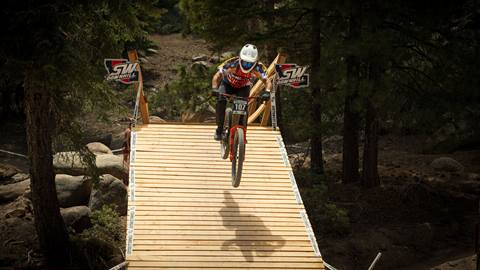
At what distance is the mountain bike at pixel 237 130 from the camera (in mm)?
11992

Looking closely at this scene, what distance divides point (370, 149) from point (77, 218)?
8.13 meters

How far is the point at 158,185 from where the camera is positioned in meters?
12.7

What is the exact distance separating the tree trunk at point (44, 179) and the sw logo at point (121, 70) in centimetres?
152

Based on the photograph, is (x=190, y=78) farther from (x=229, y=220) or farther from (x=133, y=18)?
(x=229, y=220)

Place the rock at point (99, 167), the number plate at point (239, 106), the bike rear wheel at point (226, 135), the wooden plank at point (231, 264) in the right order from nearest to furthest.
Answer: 1. the wooden plank at point (231, 264)
2. the number plate at point (239, 106)
3. the bike rear wheel at point (226, 135)
4. the rock at point (99, 167)

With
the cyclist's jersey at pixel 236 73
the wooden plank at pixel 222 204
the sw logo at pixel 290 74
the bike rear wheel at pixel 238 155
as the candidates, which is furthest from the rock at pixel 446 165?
the bike rear wheel at pixel 238 155

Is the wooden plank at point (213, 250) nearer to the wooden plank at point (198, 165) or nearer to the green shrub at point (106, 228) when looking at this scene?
the wooden plank at point (198, 165)

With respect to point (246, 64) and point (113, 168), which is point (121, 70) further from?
point (113, 168)

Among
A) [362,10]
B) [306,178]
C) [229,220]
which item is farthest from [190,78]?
[229,220]

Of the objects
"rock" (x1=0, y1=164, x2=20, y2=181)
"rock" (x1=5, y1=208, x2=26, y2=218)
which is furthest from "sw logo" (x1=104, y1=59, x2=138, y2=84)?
"rock" (x1=0, y1=164, x2=20, y2=181)

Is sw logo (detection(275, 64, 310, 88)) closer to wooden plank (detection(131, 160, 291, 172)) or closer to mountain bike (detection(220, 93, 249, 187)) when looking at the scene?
wooden plank (detection(131, 160, 291, 172))

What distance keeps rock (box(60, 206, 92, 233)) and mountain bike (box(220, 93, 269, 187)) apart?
→ 499 centimetres

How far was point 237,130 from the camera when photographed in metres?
12.1

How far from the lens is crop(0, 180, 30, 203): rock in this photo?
55.4 ft
